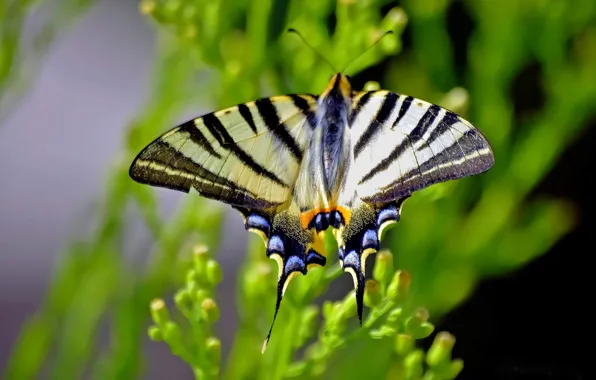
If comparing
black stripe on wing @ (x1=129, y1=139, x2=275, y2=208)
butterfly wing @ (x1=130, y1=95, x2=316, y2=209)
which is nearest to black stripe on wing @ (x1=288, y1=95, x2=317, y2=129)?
butterfly wing @ (x1=130, y1=95, x2=316, y2=209)

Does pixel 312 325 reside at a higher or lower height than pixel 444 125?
lower

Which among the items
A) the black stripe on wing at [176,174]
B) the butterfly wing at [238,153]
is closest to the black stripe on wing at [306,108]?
the butterfly wing at [238,153]

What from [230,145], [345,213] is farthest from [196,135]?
[345,213]

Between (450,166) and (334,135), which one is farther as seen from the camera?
(334,135)

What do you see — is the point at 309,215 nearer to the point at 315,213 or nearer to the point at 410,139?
the point at 315,213

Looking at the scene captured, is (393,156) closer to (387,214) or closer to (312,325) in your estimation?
(387,214)

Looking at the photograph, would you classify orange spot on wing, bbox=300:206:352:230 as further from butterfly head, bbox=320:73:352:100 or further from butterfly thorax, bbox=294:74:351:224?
butterfly head, bbox=320:73:352:100
